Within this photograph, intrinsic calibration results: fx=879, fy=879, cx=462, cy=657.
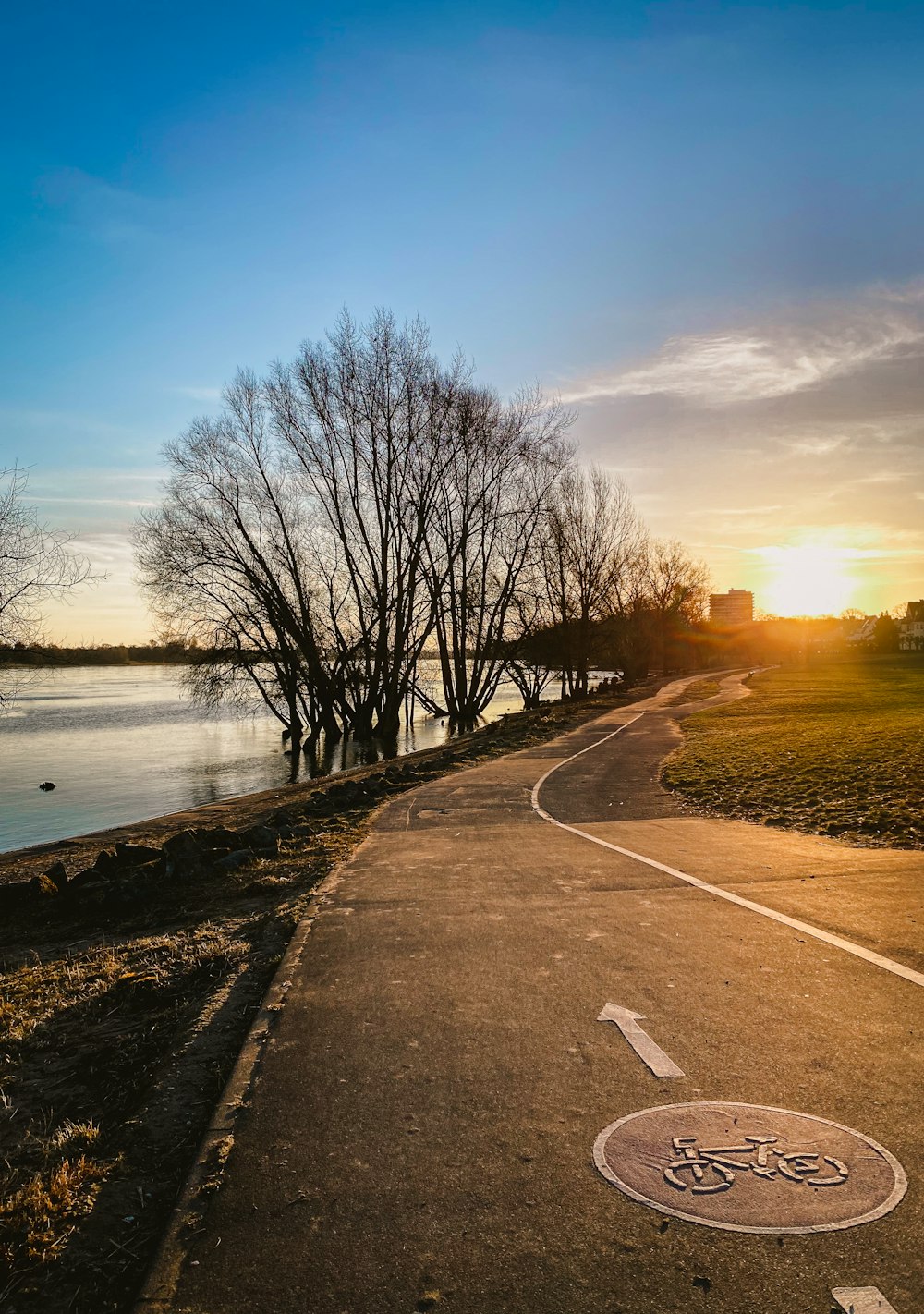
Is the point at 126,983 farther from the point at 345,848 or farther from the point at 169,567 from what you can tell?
the point at 169,567

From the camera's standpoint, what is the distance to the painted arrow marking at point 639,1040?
4309 mm

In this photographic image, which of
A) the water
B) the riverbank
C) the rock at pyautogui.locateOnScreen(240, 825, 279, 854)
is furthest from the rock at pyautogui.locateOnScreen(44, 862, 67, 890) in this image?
the water

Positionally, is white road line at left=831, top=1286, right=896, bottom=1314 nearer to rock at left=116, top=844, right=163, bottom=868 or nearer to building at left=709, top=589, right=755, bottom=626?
rock at left=116, top=844, right=163, bottom=868

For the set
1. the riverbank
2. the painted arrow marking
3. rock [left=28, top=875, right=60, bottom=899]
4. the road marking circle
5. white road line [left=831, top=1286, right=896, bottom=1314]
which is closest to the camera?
white road line [left=831, top=1286, right=896, bottom=1314]

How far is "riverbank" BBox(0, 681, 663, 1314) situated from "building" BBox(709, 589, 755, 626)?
118847mm

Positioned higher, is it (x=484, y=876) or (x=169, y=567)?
(x=169, y=567)

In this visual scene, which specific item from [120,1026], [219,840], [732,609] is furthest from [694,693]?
[732,609]

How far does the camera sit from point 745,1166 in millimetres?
3422

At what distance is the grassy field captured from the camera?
12097mm

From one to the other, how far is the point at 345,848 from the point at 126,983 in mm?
5422

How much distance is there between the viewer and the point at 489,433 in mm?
40094

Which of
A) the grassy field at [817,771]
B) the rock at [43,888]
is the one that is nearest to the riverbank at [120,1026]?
the rock at [43,888]

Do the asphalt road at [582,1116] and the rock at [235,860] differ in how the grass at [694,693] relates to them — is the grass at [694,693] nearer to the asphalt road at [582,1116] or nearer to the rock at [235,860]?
the rock at [235,860]

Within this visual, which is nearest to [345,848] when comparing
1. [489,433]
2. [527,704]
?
[489,433]
